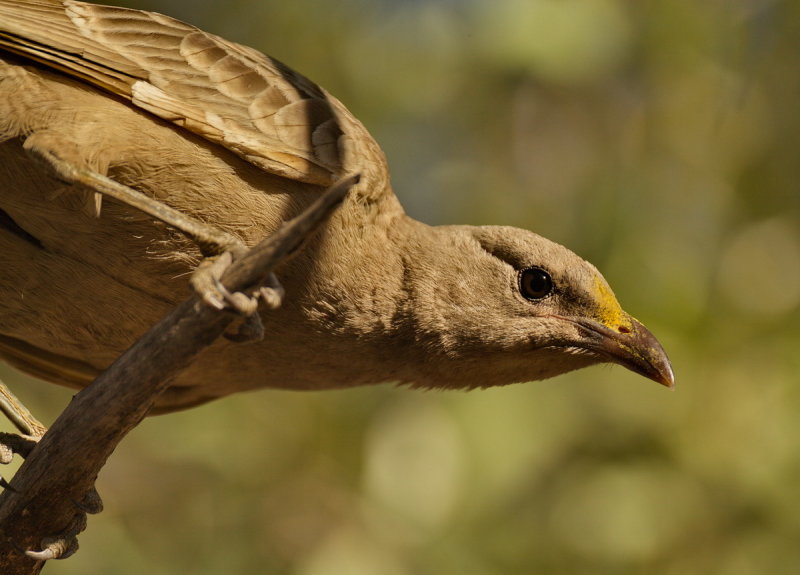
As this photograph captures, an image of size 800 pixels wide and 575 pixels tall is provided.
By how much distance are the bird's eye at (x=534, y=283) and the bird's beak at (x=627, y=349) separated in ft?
0.57

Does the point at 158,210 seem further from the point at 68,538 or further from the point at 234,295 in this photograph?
the point at 68,538

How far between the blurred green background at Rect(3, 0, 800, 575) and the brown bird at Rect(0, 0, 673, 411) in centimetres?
120

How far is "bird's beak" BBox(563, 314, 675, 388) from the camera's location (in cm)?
482

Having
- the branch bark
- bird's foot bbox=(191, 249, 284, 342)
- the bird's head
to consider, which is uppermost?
the bird's head

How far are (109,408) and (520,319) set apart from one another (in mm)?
1921

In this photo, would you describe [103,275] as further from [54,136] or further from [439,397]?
[439,397]

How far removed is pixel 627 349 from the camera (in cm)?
484

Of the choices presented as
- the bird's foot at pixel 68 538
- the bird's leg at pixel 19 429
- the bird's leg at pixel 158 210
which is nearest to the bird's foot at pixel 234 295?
the bird's leg at pixel 158 210

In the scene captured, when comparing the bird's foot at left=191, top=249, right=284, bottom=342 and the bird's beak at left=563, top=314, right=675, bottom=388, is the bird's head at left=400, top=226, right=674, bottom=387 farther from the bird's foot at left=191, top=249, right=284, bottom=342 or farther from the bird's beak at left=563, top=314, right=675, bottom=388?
the bird's foot at left=191, top=249, right=284, bottom=342

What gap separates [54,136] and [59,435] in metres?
1.22

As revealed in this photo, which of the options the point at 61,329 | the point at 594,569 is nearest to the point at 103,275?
the point at 61,329

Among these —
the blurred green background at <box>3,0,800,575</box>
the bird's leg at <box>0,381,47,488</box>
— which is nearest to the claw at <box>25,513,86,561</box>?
the bird's leg at <box>0,381,47,488</box>

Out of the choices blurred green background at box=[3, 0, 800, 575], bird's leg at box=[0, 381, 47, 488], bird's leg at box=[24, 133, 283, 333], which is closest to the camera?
bird's leg at box=[24, 133, 283, 333]

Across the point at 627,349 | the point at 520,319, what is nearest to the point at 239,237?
the point at 520,319
